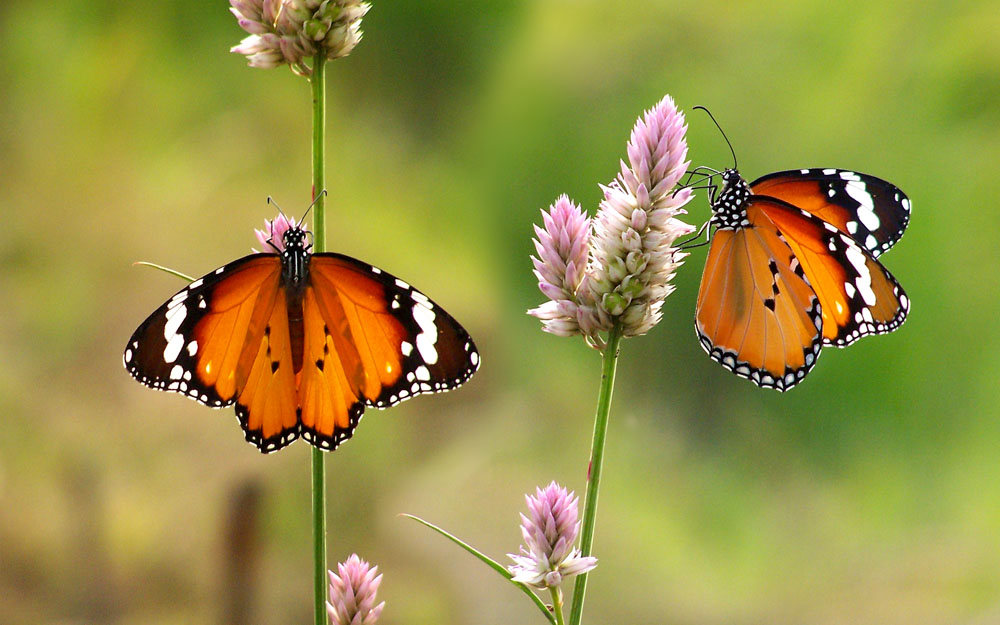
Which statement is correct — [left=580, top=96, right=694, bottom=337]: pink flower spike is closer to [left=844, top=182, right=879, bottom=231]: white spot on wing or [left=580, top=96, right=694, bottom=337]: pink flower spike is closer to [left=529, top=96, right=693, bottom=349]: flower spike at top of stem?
[left=529, top=96, right=693, bottom=349]: flower spike at top of stem

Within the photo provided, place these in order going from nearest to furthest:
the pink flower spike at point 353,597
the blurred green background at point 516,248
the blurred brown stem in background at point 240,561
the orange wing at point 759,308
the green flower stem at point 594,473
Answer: the green flower stem at point 594,473 < the pink flower spike at point 353,597 < the orange wing at point 759,308 < the blurred brown stem in background at point 240,561 < the blurred green background at point 516,248

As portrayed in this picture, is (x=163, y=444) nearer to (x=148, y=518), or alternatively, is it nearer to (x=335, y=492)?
(x=148, y=518)

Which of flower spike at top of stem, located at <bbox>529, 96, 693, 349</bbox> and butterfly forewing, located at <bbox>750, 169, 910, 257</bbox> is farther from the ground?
butterfly forewing, located at <bbox>750, 169, 910, 257</bbox>

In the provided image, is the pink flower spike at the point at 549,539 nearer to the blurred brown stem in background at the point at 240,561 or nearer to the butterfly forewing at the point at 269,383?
the butterfly forewing at the point at 269,383

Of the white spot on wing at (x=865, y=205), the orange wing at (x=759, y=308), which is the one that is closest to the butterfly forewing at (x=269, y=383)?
the orange wing at (x=759, y=308)

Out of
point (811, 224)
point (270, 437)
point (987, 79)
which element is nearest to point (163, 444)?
point (270, 437)

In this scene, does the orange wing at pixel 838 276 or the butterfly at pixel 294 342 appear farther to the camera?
the orange wing at pixel 838 276

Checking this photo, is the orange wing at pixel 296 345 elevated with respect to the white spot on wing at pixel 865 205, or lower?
lower

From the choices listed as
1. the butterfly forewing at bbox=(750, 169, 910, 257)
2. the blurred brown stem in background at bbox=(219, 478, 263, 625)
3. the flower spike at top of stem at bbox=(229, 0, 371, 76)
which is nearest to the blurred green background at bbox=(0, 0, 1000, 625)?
the blurred brown stem in background at bbox=(219, 478, 263, 625)
